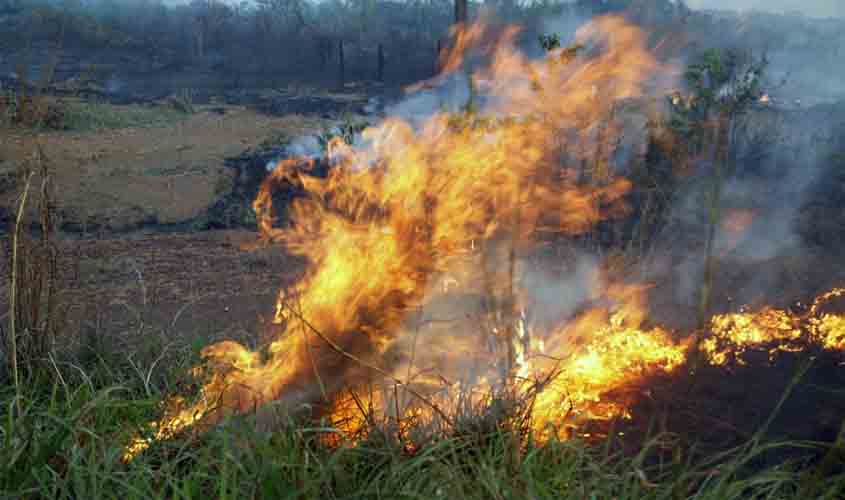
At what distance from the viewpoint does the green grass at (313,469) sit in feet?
7.17

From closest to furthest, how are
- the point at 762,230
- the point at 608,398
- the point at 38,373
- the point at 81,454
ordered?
1. the point at 81,454
2. the point at 38,373
3. the point at 608,398
4. the point at 762,230

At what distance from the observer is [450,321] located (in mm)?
3488

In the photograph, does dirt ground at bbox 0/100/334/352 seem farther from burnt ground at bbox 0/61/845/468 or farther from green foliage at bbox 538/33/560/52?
green foliage at bbox 538/33/560/52

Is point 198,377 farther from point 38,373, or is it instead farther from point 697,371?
point 697,371

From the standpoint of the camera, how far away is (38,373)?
10.1ft

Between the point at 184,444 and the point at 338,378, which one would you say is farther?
the point at 338,378

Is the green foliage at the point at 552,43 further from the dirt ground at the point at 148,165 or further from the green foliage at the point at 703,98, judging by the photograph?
the dirt ground at the point at 148,165

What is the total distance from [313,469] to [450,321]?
1.22 m

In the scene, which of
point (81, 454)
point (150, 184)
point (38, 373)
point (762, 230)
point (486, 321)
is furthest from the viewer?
point (150, 184)

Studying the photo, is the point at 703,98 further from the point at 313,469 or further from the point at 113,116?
the point at 113,116

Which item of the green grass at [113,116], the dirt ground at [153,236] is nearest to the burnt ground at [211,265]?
the dirt ground at [153,236]

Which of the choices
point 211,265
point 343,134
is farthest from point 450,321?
point 343,134

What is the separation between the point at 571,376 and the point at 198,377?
1.86 meters

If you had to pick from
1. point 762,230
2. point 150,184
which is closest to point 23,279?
point 762,230
